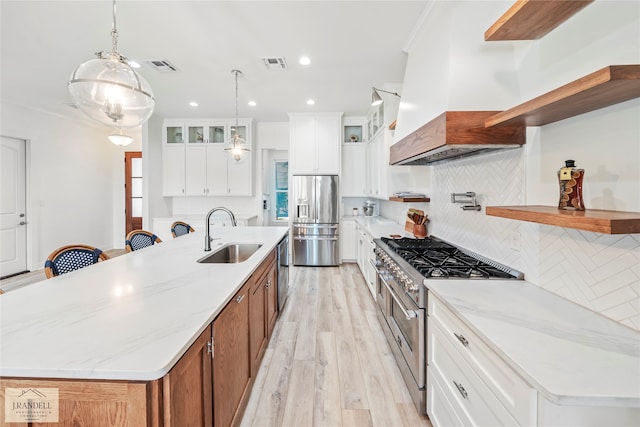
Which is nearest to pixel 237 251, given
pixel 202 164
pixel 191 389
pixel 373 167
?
pixel 191 389

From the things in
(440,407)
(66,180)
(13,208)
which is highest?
(66,180)

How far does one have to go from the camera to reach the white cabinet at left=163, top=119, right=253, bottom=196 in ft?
18.8

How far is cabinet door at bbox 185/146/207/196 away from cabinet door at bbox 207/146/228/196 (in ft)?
0.29

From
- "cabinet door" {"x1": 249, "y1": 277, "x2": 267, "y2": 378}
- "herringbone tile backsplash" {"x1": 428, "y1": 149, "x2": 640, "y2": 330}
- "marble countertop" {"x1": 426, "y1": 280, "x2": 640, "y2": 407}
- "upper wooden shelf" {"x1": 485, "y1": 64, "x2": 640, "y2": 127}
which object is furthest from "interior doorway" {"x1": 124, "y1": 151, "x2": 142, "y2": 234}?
"upper wooden shelf" {"x1": 485, "y1": 64, "x2": 640, "y2": 127}

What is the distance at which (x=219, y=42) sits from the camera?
281 cm

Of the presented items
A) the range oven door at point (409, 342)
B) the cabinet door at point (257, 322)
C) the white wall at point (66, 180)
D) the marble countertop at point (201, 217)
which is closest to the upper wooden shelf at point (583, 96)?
the range oven door at point (409, 342)

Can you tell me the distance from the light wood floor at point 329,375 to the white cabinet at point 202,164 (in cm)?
318

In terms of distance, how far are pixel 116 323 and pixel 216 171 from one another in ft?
16.5

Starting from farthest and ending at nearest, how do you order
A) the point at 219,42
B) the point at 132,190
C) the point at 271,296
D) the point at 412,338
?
the point at 132,190, the point at 219,42, the point at 271,296, the point at 412,338

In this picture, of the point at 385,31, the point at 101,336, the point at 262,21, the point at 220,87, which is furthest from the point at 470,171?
the point at 220,87

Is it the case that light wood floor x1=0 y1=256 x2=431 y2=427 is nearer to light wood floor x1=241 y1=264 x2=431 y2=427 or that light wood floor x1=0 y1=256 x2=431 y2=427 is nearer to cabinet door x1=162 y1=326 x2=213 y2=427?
light wood floor x1=241 y1=264 x2=431 y2=427

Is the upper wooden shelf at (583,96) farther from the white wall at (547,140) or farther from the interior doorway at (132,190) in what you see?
the interior doorway at (132,190)

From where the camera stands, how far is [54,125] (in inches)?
204

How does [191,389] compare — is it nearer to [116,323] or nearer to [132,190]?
[116,323]
